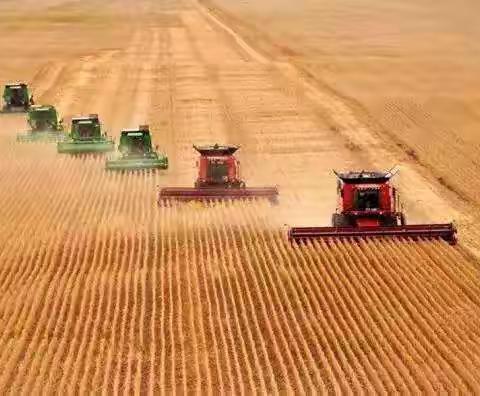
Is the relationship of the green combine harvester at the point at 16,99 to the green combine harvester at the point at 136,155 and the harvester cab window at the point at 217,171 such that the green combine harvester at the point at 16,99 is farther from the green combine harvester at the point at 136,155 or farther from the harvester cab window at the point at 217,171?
the harvester cab window at the point at 217,171

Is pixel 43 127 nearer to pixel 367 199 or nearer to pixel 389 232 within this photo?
pixel 367 199

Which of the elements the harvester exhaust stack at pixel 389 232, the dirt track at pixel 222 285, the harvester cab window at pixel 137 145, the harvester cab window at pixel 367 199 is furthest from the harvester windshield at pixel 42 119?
the harvester cab window at pixel 367 199

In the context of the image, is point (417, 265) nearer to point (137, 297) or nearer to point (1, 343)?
point (137, 297)

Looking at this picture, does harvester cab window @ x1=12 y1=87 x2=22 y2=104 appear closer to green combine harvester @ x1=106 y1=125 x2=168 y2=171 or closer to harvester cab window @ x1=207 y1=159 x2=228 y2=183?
green combine harvester @ x1=106 y1=125 x2=168 y2=171

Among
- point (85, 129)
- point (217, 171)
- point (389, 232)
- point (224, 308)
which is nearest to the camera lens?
point (224, 308)

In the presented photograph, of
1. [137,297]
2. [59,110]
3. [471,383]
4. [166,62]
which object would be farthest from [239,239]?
[166,62]

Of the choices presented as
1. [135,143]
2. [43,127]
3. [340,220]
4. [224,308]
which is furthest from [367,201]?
[43,127]

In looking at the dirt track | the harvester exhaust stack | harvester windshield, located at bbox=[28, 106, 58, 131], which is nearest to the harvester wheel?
the harvester exhaust stack
